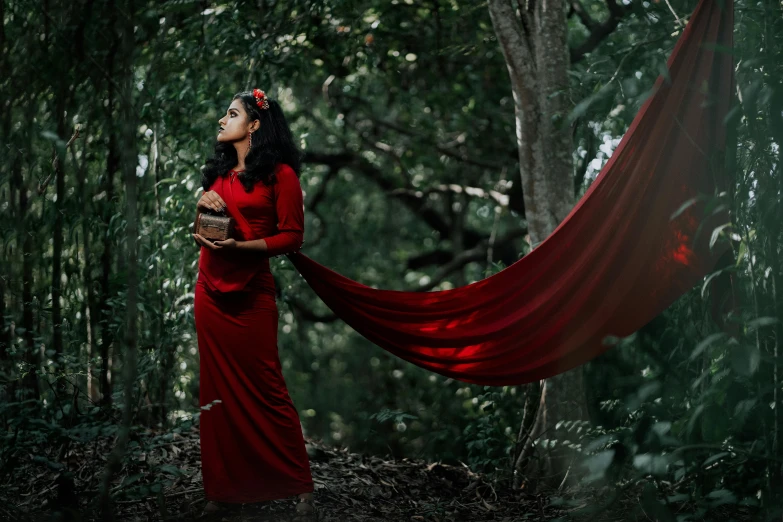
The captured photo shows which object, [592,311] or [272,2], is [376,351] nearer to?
[272,2]

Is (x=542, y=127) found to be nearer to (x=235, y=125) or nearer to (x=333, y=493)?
(x=235, y=125)

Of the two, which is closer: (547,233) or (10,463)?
(10,463)

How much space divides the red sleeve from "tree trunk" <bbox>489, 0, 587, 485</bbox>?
1.10 meters

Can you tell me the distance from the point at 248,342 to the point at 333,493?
779mm

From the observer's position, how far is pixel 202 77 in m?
4.03

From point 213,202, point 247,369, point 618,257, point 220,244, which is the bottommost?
point 247,369

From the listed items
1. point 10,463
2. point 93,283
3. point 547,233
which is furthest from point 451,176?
point 10,463

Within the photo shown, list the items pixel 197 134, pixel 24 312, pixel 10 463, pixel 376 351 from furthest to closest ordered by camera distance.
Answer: pixel 376 351 < pixel 197 134 < pixel 24 312 < pixel 10 463

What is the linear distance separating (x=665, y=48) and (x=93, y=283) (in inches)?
94.6

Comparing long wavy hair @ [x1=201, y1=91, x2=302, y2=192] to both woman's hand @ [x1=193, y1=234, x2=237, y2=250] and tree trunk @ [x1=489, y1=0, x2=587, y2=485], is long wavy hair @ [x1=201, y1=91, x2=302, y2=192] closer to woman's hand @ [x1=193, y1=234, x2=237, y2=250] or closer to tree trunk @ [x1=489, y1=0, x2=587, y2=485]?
woman's hand @ [x1=193, y1=234, x2=237, y2=250]

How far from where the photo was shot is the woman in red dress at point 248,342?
2.67 meters

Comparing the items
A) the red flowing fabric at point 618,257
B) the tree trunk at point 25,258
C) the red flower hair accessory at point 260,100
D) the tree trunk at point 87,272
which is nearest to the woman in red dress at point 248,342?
the red flower hair accessory at point 260,100

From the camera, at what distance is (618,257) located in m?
2.68

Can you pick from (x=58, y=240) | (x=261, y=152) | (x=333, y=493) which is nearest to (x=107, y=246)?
(x=58, y=240)
